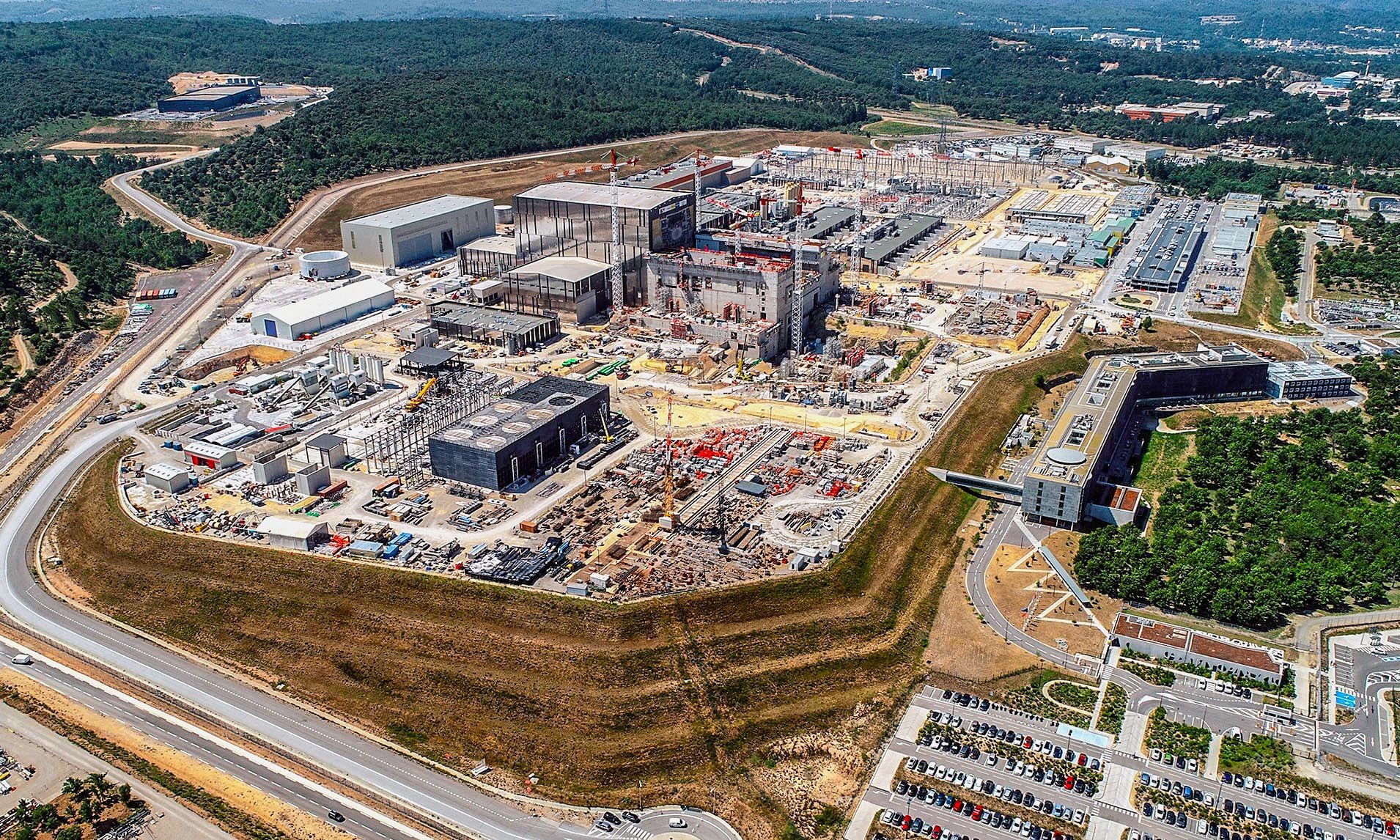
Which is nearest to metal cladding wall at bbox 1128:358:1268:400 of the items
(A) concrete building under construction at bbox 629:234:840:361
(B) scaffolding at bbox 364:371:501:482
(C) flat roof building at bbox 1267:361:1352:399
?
(C) flat roof building at bbox 1267:361:1352:399

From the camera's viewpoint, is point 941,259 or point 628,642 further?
point 941,259

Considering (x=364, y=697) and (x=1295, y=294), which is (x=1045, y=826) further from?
(x=1295, y=294)

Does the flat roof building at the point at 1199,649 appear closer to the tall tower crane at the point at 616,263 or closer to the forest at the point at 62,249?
the tall tower crane at the point at 616,263

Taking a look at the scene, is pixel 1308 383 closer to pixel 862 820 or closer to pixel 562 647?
pixel 862 820

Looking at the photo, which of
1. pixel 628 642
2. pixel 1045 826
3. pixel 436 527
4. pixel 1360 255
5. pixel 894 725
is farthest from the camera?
pixel 1360 255

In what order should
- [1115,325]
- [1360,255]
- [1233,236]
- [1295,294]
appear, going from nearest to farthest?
[1115,325]
[1295,294]
[1360,255]
[1233,236]

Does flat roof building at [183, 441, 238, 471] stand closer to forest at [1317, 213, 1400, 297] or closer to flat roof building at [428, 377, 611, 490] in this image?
flat roof building at [428, 377, 611, 490]

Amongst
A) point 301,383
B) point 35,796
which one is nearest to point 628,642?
point 35,796

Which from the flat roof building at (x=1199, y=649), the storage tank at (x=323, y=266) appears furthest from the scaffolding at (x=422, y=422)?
the flat roof building at (x=1199, y=649)
